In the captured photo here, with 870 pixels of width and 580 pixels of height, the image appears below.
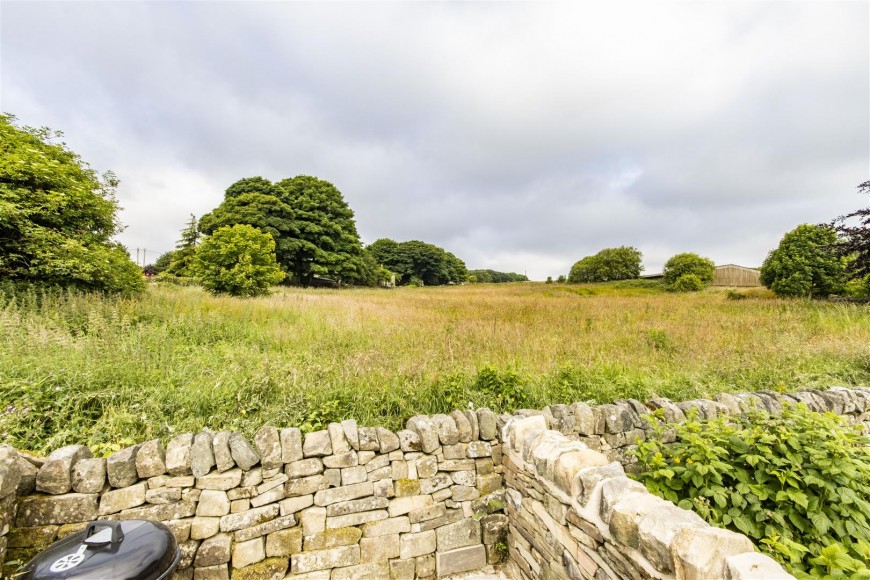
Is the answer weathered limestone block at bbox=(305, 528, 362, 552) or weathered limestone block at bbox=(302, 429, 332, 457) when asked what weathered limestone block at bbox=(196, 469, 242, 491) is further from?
weathered limestone block at bbox=(305, 528, 362, 552)

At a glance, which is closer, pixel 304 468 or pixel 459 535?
pixel 304 468

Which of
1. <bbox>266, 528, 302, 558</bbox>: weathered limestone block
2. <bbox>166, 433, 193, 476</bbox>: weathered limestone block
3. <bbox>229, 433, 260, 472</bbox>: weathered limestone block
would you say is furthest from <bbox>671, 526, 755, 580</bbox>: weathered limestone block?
<bbox>166, 433, 193, 476</bbox>: weathered limestone block

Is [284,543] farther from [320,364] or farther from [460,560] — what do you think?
[320,364]

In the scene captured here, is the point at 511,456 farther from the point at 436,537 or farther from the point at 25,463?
the point at 25,463

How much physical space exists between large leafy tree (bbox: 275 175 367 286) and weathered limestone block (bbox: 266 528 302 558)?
21.3 metres

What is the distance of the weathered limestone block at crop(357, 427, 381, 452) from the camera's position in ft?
8.93

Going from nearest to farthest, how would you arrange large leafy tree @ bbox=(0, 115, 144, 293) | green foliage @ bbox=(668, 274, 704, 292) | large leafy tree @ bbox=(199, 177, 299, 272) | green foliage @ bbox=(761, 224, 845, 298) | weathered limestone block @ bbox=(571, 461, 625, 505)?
1. weathered limestone block @ bbox=(571, 461, 625, 505)
2. large leafy tree @ bbox=(0, 115, 144, 293)
3. green foliage @ bbox=(761, 224, 845, 298)
4. large leafy tree @ bbox=(199, 177, 299, 272)
5. green foliage @ bbox=(668, 274, 704, 292)

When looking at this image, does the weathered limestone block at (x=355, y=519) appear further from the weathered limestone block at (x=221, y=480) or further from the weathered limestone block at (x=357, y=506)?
the weathered limestone block at (x=221, y=480)

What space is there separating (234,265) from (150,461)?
10.8 metres

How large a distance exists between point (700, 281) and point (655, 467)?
26.9 meters

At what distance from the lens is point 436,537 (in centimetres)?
290

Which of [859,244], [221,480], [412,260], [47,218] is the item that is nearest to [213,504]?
[221,480]

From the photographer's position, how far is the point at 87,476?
221 cm

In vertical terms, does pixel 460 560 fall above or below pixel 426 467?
below
